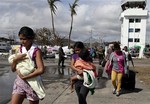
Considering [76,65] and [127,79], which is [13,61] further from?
[127,79]

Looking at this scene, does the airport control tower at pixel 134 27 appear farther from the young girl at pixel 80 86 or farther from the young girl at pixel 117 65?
the young girl at pixel 80 86

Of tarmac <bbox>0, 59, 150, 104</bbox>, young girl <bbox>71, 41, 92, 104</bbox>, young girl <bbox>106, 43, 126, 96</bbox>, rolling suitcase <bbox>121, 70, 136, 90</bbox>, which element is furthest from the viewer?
rolling suitcase <bbox>121, 70, 136, 90</bbox>

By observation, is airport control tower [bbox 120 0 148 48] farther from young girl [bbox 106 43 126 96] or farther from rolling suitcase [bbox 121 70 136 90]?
young girl [bbox 106 43 126 96]

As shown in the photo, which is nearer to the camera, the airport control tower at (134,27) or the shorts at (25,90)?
the shorts at (25,90)

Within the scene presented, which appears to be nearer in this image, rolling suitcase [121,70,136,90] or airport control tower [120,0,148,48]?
rolling suitcase [121,70,136,90]

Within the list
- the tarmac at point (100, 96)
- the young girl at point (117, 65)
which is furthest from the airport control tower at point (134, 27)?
the young girl at point (117, 65)

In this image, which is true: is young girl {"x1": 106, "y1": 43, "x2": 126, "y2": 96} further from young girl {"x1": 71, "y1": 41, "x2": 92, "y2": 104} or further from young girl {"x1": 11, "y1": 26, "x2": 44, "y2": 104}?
young girl {"x1": 11, "y1": 26, "x2": 44, "y2": 104}

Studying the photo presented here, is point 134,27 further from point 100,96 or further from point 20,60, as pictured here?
point 20,60

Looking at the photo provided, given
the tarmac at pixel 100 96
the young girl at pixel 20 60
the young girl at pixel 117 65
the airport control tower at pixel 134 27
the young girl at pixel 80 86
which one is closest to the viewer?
the young girl at pixel 20 60

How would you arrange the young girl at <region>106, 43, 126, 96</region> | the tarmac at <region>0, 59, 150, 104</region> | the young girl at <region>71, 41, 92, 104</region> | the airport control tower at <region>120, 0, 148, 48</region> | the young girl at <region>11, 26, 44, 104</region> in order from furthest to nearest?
the airport control tower at <region>120, 0, 148, 48</region>
the young girl at <region>106, 43, 126, 96</region>
the tarmac at <region>0, 59, 150, 104</region>
the young girl at <region>71, 41, 92, 104</region>
the young girl at <region>11, 26, 44, 104</region>

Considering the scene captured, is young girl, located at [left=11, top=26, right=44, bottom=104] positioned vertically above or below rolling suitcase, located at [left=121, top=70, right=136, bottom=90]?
above

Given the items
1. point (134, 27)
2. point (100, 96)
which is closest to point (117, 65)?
point (100, 96)

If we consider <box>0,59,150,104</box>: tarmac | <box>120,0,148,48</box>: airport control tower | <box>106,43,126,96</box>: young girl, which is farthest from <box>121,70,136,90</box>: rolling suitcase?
<box>120,0,148,48</box>: airport control tower

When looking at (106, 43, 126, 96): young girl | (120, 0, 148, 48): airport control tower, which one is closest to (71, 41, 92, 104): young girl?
(106, 43, 126, 96): young girl
